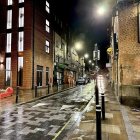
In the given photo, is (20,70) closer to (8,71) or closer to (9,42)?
(8,71)

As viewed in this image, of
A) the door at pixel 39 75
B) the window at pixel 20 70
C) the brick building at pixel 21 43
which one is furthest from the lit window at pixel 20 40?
the door at pixel 39 75

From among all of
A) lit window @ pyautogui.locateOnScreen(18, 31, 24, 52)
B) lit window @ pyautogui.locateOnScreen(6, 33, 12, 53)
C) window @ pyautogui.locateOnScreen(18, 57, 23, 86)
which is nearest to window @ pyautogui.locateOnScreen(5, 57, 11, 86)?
lit window @ pyautogui.locateOnScreen(6, 33, 12, 53)

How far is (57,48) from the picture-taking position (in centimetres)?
3831

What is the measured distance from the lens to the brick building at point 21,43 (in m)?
26.3

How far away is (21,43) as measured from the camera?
27031 mm

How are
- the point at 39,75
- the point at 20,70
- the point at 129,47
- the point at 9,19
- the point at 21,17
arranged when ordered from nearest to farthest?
the point at 129,47
the point at 20,70
the point at 21,17
the point at 9,19
the point at 39,75

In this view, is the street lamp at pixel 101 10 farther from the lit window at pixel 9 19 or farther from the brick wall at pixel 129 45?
the lit window at pixel 9 19

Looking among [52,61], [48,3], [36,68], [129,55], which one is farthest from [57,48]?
[129,55]

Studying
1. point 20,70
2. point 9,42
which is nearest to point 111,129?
point 20,70

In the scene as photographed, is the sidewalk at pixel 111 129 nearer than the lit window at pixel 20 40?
Yes

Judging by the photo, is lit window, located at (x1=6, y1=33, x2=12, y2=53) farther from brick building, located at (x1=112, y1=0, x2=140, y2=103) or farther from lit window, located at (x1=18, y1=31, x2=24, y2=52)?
brick building, located at (x1=112, y1=0, x2=140, y2=103)

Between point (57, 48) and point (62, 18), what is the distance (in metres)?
9.10

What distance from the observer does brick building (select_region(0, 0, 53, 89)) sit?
86.2 feet

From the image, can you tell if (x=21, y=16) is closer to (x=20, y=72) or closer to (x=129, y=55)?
(x=20, y=72)
